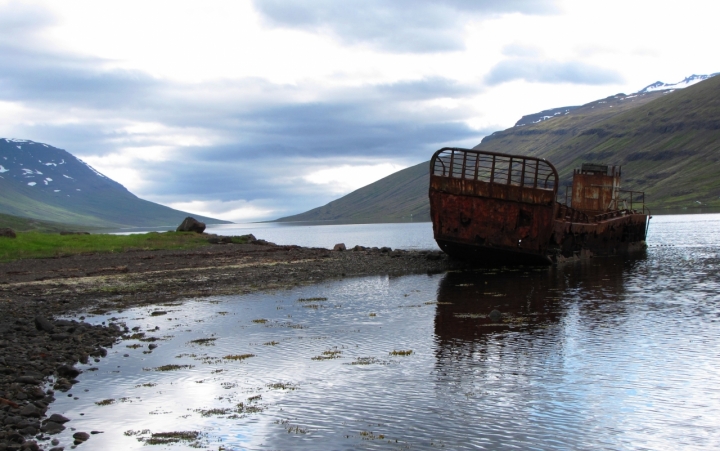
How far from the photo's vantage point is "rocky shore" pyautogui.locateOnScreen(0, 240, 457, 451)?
14.3 metres

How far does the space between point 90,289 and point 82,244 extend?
2588 cm

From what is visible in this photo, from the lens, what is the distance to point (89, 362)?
19047mm

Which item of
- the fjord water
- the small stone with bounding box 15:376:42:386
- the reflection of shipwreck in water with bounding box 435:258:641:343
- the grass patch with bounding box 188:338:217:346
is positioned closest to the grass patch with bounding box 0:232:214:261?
the fjord water

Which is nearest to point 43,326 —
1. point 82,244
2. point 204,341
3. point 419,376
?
point 204,341

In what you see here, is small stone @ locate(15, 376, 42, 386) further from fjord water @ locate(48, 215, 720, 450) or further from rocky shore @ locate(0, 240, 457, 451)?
fjord water @ locate(48, 215, 720, 450)

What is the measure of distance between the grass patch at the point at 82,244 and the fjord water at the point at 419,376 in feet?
89.7

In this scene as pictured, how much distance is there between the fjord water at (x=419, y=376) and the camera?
500 inches

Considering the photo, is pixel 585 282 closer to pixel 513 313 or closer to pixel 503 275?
pixel 503 275

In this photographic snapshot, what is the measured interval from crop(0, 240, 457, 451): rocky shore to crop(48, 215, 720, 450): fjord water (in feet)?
2.49

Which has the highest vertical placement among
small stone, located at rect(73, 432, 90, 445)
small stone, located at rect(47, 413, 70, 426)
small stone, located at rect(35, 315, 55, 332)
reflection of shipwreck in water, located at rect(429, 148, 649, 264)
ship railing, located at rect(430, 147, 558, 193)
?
ship railing, located at rect(430, 147, 558, 193)

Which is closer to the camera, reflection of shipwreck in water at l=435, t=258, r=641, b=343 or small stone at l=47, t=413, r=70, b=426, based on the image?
small stone at l=47, t=413, r=70, b=426

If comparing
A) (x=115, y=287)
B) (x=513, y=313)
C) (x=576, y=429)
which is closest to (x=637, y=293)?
(x=513, y=313)

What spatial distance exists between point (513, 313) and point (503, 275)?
47.8 feet

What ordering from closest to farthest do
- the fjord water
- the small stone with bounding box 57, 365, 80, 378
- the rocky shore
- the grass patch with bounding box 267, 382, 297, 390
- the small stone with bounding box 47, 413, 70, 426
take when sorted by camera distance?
the fjord water → the small stone with bounding box 47, 413, 70, 426 → the rocky shore → the grass patch with bounding box 267, 382, 297, 390 → the small stone with bounding box 57, 365, 80, 378
